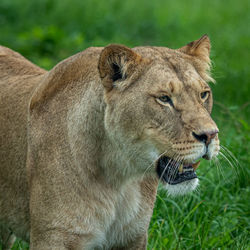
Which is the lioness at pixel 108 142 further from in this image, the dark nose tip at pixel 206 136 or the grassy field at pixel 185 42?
the grassy field at pixel 185 42

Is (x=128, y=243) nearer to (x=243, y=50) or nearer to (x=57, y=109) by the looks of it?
(x=57, y=109)

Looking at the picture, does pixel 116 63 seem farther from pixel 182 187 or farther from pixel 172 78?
pixel 182 187

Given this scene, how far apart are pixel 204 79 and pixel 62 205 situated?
105cm

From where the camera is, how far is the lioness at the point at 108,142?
3332 mm

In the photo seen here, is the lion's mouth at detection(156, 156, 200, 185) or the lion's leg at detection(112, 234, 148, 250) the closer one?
the lion's mouth at detection(156, 156, 200, 185)

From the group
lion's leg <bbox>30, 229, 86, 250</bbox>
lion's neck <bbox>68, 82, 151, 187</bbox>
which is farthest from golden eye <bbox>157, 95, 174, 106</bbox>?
lion's leg <bbox>30, 229, 86, 250</bbox>

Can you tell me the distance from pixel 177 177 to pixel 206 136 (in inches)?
14.5

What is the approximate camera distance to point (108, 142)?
3.51m

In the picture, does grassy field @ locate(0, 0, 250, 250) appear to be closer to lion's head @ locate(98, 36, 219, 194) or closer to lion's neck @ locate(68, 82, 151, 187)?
lion's head @ locate(98, 36, 219, 194)

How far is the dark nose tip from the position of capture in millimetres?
3209

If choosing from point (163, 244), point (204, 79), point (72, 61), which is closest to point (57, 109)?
point (72, 61)

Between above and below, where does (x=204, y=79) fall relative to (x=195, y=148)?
above

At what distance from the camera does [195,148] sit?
3234 millimetres

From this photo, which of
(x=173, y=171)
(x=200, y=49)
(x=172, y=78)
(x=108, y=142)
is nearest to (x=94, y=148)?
(x=108, y=142)
